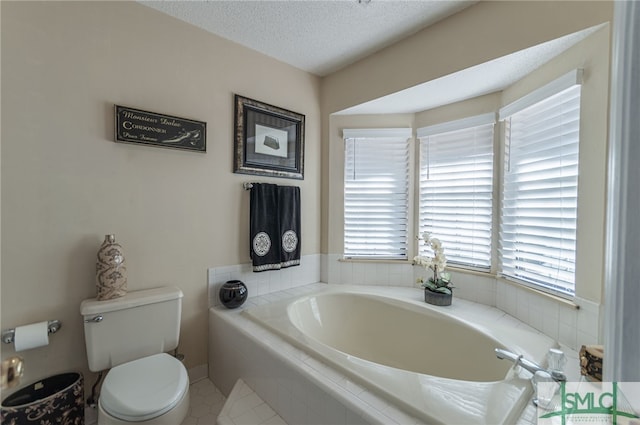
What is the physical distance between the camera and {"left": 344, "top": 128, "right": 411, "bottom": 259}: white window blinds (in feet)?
8.61

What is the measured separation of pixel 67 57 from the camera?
5.00ft

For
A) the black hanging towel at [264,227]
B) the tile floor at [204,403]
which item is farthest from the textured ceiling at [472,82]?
the tile floor at [204,403]

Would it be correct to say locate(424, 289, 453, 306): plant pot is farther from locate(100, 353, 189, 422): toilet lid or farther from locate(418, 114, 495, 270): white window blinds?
locate(100, 353, 189, 422): toilet lid

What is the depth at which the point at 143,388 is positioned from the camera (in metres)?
1.32

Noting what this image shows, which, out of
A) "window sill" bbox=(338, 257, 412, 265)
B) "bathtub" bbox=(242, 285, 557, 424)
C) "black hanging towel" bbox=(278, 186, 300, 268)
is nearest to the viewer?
"bathtub" bbox=(242, 285, 557, 424)

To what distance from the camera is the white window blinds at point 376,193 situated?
262 centimetres

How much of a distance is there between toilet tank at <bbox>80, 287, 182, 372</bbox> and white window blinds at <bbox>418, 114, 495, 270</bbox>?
81.4 inches

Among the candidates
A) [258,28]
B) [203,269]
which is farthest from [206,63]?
[203,269]

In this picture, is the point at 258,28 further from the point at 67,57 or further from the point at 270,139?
the point at 67,57

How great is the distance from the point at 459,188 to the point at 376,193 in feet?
2.32

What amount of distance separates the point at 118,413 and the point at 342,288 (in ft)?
5.57

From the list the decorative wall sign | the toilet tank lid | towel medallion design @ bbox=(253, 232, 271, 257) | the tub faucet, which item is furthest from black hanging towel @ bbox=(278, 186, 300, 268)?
the tub faucet

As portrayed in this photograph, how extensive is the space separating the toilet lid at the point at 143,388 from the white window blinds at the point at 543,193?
7.08 ft

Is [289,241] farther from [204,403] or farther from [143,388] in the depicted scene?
[143,388]
